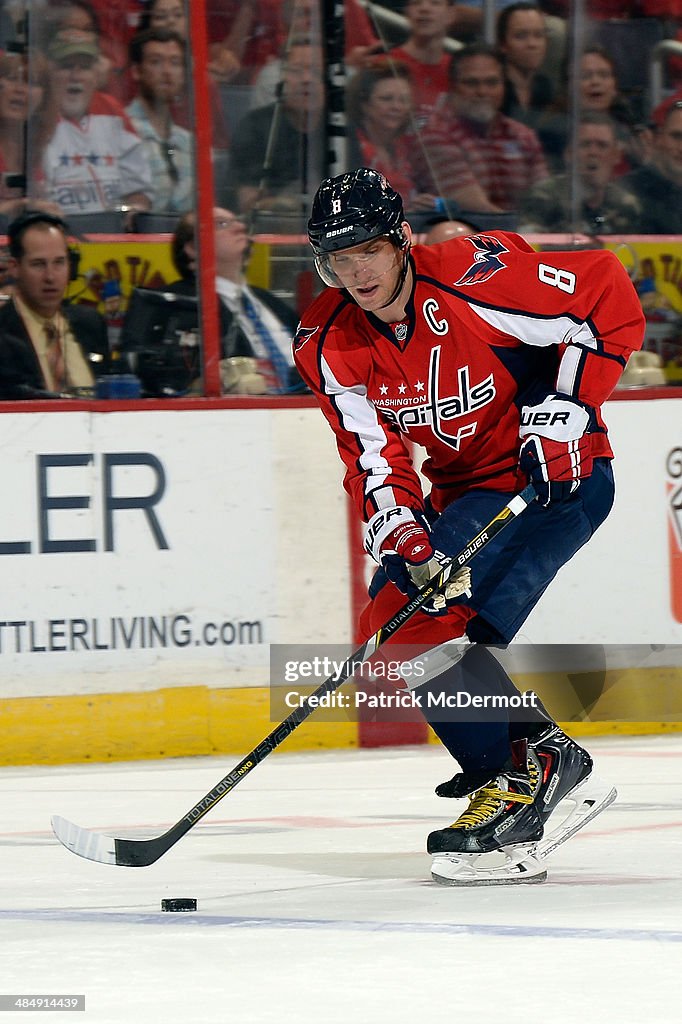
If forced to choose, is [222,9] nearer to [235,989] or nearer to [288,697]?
[288,697]

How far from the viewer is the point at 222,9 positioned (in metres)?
5.79

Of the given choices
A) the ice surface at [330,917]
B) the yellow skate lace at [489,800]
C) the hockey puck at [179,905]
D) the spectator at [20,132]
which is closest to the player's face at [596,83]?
the spectator at [20,132]

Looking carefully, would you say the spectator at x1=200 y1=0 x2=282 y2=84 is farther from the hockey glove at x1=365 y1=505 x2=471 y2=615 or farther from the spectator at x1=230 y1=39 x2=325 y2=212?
the hockey glove at x1=365 y1=505 x2=471 y2=615

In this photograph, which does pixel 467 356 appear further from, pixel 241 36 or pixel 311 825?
pixel 241 36

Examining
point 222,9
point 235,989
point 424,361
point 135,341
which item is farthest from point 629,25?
point 235,989

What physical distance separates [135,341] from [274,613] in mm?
938

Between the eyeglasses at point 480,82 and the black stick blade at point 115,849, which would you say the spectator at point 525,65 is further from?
the black stick blade at point 115,849

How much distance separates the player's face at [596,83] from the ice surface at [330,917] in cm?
245

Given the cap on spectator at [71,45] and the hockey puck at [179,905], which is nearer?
the hockey puck at [179,905]

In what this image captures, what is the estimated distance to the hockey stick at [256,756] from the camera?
11.8ft

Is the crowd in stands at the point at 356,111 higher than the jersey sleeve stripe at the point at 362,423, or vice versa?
the crowd in stands at the point at 356,111

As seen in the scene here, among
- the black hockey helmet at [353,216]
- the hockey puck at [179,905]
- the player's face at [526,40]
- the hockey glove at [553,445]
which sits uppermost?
the player's face at [526,40]

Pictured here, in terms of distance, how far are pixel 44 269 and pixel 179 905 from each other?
2.84 m

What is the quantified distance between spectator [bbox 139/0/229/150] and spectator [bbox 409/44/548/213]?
2.26ft
